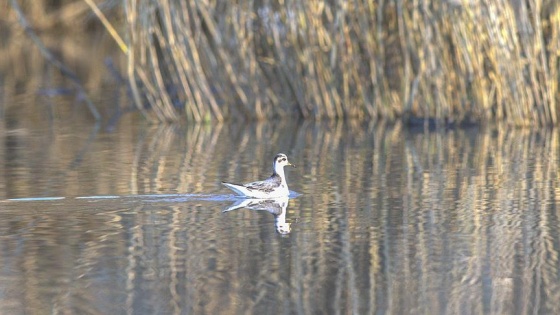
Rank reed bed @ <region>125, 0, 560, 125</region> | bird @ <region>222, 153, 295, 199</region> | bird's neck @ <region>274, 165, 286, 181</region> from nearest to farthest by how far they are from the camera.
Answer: bird @ <region>222, 153, 295, 199</region>
bird's neck @ <region>274, 165, 286, 181</region>
reed bed @ <region>125, 0, 560, 125</region>

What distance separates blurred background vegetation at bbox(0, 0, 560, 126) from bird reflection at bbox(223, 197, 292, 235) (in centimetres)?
457

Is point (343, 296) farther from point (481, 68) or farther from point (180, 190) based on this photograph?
point (481, 68)

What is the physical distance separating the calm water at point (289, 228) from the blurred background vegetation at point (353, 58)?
763 millimetres

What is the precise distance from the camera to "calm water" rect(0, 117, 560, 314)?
6266 mm

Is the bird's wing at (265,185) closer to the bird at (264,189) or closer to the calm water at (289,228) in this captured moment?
the bird at (264,189)

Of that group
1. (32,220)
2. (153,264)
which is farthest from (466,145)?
(153,264)

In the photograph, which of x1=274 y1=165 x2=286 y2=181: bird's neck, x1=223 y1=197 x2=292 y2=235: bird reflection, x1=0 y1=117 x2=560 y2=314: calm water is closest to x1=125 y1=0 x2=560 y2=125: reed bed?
x1=0 y1=117 x2=560 y2=314: calm water

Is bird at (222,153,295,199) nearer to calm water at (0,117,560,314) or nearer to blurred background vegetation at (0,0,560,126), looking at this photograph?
calm water at (0,117,560,314)

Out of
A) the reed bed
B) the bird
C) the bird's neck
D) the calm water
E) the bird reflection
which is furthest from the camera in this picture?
the reed bed

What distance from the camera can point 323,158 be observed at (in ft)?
39.6

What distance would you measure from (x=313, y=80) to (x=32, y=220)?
633 cm

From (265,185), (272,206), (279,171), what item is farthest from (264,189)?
(279,171)

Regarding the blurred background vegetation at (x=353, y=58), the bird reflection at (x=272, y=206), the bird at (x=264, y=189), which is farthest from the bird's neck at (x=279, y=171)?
the blurred background vegetation at (x=353, y=58)

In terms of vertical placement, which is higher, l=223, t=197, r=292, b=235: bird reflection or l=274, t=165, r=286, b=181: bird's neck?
l=274, t=165, r=286, b=181: bird's neck
